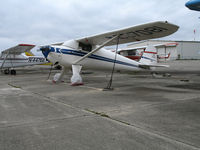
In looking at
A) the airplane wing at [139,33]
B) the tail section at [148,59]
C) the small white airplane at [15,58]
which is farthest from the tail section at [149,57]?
the small white airplane at [15,58]

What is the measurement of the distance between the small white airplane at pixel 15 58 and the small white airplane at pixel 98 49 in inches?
351

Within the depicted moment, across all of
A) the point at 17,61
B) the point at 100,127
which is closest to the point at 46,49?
the point at 100,127

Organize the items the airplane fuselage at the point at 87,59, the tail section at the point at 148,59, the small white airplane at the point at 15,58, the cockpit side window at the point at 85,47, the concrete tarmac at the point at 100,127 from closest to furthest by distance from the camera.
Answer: the concrete tarmac at the point at 100,127, the airplane fuselage at the point at 87,59, the cockpit side window at the point at 85,47, the tail section at the point at 148,59, the small white airplane at the point at 15,58

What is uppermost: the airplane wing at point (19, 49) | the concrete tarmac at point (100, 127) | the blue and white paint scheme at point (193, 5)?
the airplane wing at point (19, 49)

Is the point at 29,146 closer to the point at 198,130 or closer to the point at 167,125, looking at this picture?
the point at 167,125

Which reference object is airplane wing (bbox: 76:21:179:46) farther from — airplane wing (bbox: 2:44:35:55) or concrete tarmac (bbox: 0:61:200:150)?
airplane wing (bbox: 2:44:35:55)

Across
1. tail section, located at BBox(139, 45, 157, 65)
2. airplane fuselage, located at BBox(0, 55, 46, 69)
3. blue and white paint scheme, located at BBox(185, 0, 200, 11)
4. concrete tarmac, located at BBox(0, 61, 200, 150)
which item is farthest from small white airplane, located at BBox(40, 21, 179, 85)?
airplane fuselage, located at BBox(0, 55, 46, 69)

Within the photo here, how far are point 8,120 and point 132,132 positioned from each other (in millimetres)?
2470

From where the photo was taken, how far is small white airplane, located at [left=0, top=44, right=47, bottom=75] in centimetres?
1825

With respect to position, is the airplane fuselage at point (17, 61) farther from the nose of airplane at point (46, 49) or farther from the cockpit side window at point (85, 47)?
the cockpit side window at point (85, 47)

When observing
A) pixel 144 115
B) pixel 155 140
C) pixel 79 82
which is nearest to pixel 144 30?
pixel 79 82

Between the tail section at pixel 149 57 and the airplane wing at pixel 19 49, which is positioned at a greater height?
the airplane wing at pixel 19 49

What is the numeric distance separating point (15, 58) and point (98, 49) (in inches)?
570

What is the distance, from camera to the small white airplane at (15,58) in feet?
59.9
